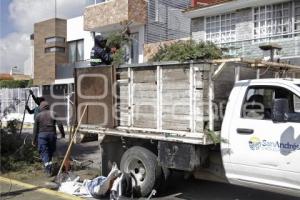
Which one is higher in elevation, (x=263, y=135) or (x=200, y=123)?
(x=200, y=123)

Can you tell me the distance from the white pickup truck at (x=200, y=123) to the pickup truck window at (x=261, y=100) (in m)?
0.01

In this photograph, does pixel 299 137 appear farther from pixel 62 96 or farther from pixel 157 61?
pixel 62 96

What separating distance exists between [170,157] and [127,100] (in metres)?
1.39

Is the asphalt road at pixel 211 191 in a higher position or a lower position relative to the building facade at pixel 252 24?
lower

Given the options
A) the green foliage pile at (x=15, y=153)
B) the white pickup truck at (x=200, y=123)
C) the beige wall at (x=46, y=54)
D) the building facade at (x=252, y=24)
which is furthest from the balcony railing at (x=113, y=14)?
the white pickup truck at (x=200, y=123)

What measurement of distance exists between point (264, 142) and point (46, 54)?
2768cm

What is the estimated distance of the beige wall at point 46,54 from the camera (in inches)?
1238

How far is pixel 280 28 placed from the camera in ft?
60.7

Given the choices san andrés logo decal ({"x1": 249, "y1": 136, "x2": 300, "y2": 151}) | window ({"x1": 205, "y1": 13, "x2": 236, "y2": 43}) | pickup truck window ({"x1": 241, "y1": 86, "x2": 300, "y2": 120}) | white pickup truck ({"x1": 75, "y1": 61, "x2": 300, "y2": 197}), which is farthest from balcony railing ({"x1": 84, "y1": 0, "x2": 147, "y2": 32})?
san andrés logo decal ({"x1": 249, "y1": 136, "x2": 300, "y2": 151})

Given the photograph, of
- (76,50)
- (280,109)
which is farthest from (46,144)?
(76,50)

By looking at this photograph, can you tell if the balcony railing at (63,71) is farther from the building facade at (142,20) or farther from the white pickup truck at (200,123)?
the white pickup truck at (200,123)

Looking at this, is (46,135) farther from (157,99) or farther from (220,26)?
(220,26)

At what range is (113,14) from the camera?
24.8 m

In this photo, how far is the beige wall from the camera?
31453mm
